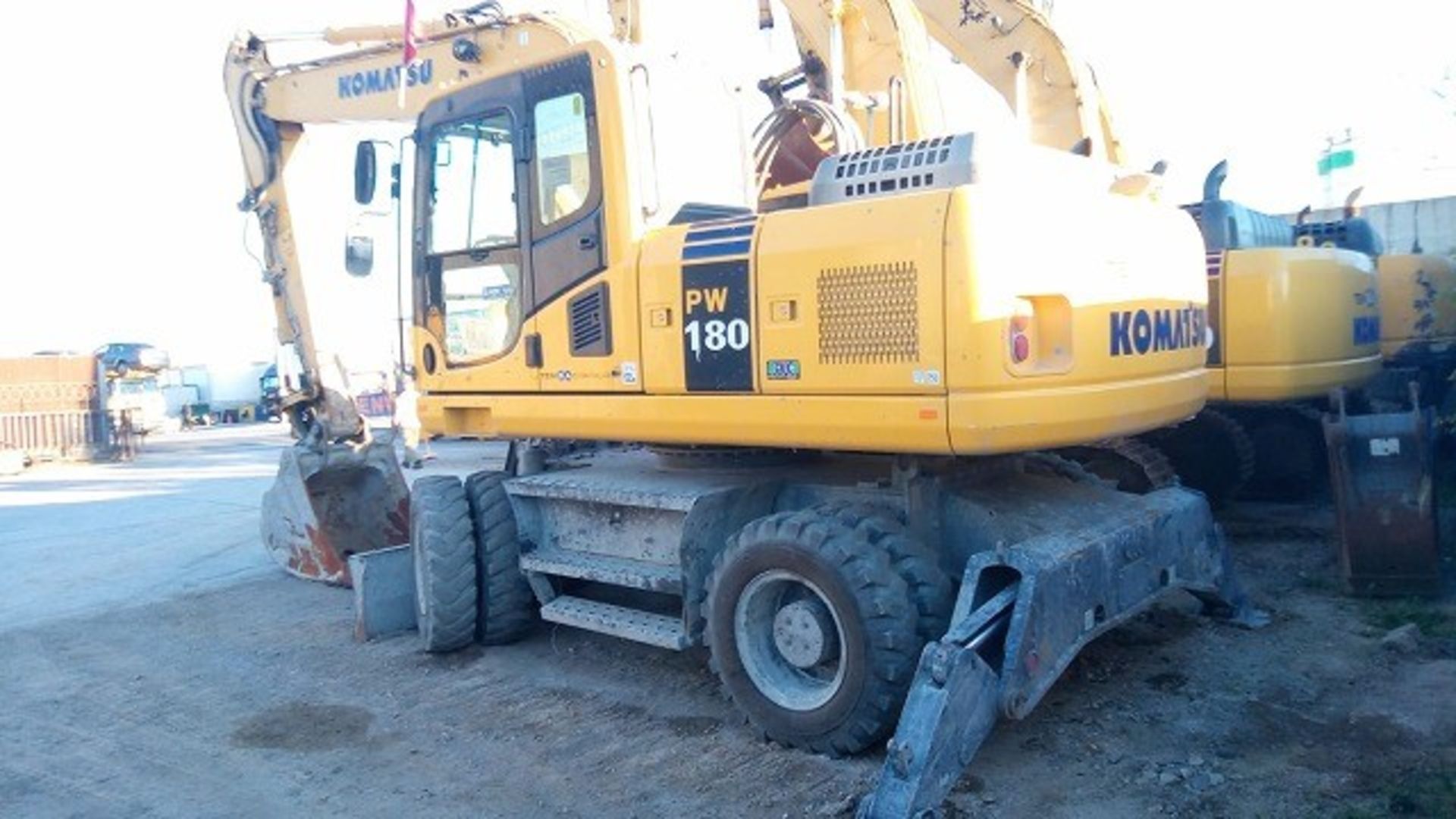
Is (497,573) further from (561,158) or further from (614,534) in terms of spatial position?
(561,158)

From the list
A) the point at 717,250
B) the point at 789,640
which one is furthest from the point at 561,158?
the point at 789,640

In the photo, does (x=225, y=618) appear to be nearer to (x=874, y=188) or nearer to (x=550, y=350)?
(x=550, y=350)

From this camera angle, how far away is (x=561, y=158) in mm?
5566

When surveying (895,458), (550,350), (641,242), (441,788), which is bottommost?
(441,788)

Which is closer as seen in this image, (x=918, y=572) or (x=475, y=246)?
(x=918, y=572)

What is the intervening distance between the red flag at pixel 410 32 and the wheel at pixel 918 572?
12.3ft

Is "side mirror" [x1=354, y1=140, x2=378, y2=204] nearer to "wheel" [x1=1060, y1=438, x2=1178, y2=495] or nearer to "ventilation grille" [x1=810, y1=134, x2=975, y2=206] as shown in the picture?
"ventilation grille" [x1=810, y1=134, x2=975, y2=206]

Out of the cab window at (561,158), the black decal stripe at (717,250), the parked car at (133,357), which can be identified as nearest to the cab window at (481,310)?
the cab window at (561,158)

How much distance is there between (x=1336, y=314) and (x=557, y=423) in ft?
17.3

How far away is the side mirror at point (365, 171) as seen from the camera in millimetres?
6391

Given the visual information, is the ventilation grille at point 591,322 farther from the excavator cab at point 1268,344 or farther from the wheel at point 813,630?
the excavator cab at point 1268,344

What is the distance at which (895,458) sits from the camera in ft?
16.5

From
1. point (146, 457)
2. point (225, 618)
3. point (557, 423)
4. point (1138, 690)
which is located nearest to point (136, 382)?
point (146, 457)

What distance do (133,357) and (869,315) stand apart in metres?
32.5
